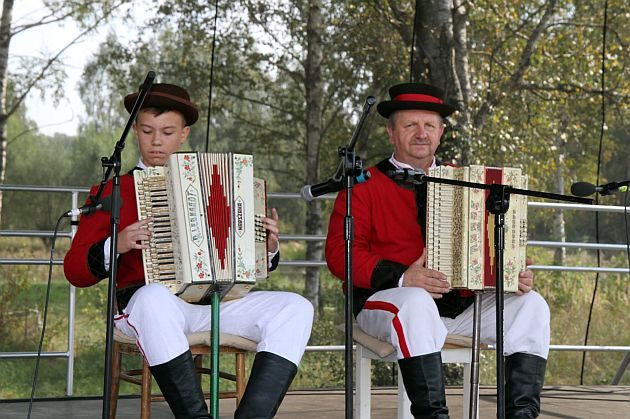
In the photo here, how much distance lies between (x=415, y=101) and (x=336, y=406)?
1.46 m

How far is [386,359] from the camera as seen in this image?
3.07 meters

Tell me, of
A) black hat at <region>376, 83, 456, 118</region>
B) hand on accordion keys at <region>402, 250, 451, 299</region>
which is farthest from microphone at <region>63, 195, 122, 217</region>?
black hat at <region>376, 83, 456, 118</region>

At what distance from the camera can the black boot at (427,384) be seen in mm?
2863

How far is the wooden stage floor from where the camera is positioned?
3907 mm

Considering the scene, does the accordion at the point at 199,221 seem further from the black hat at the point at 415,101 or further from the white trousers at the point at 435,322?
the black hat at the point at 415,101

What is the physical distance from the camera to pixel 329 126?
8641 mm

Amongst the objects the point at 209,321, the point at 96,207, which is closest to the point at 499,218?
the point at 209,321

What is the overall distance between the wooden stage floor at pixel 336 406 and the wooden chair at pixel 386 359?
0.80 m

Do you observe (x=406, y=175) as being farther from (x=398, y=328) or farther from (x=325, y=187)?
(x=398, y=328)

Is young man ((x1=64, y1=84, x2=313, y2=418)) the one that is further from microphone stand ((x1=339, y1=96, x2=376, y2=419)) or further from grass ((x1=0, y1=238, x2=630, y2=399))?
grass ((x1=0, y1=238, x2=630, y2=399))

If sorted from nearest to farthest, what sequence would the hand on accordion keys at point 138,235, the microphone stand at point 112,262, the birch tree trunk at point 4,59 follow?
the microphone stand at point 112,262, the hand on accordion keys at point 138,235, the birch tree trunk at point 4,59

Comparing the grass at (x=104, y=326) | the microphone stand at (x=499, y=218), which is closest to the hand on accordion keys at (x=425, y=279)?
the microphone stand at (x=499, y=218)

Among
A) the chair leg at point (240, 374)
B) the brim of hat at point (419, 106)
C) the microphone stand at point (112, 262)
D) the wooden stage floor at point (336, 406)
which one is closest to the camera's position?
the microphone stand at point (112, 262)

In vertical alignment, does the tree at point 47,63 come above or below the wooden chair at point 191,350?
above
